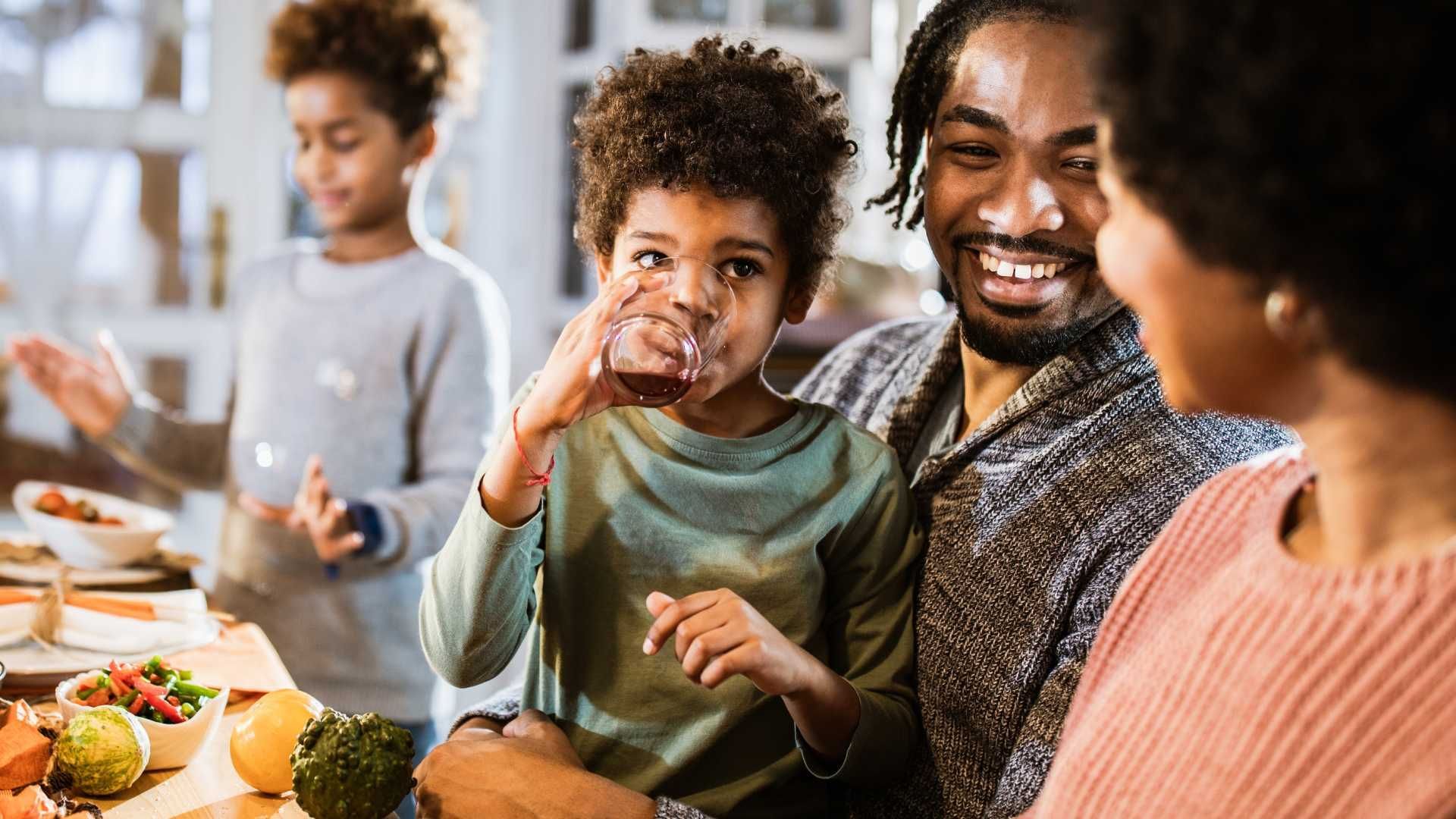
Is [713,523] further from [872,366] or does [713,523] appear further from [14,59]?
[14,59]

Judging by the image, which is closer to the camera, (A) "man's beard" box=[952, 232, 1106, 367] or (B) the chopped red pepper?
(B) the chopped red pepper

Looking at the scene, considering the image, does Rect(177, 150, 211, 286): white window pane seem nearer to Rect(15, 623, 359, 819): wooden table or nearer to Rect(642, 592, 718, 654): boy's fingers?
Rect(15, 623, 359, 819): wooden table

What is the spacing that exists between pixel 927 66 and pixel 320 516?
39.8 inches

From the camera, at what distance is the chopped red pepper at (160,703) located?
1.22 metres

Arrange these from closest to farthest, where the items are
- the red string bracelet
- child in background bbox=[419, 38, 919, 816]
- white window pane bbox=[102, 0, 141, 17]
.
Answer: the red string bracelet, child in background bbox=[419, 38, 919, 816], white window pane bbox=[102, 0, 141, 17]

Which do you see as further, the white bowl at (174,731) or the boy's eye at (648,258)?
the boy's eye at (648,258)

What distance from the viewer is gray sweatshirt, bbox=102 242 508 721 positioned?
7.43ft

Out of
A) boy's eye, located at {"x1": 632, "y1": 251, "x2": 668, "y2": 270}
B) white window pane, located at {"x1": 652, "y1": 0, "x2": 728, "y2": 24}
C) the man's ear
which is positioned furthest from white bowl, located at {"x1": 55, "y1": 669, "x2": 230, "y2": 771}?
white window pane, located at {"x1": 652, "y1": 0, "x2": 728, "y2": 24}

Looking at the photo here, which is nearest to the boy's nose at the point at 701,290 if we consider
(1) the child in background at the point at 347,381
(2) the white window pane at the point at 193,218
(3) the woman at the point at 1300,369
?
(3) the woman at the point at 1300,369

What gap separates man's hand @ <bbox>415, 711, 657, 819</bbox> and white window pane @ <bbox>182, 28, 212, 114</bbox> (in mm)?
3092

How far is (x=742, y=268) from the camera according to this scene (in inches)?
52.2

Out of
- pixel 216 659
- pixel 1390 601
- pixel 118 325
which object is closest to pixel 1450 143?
pixel 1390 601

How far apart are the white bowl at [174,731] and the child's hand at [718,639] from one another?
44 centimetres

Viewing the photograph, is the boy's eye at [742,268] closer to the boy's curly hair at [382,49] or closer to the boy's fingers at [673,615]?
the boy's fingers at [673,615]
